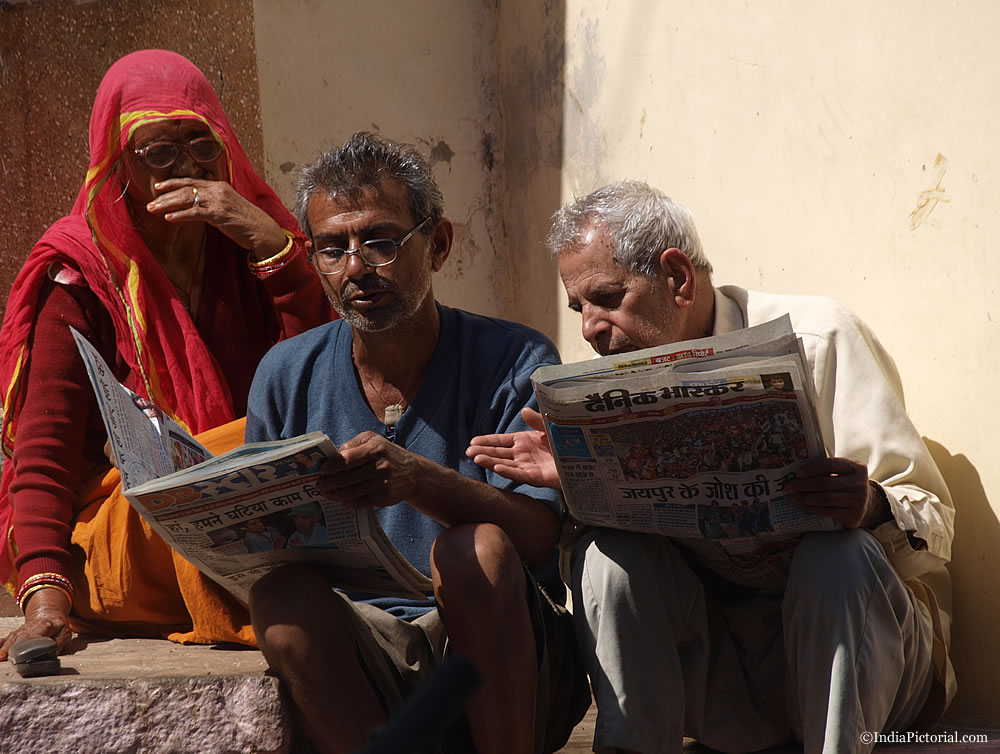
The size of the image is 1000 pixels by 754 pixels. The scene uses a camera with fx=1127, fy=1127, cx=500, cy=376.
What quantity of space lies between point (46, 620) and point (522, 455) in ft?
4.03

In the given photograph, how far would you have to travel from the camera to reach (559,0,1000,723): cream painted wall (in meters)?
2.44

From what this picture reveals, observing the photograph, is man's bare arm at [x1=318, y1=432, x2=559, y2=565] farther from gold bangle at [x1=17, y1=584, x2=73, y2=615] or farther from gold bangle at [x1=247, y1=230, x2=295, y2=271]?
gold bangle at [x1=247, y1=230, x2=295, y2=271]

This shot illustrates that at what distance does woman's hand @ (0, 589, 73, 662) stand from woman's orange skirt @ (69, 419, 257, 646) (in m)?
0.09

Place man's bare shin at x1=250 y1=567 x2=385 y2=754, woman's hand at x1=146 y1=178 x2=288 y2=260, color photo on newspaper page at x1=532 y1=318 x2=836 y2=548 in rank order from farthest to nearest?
1. woman's hand at x1=146 y1=178 x2=288 y2=260
2. man's bare shin at x1=250 y1=567 x2=385 y2=754
3. color photo on newspaper page at x1=532 y1=318 x2=836 y2=548

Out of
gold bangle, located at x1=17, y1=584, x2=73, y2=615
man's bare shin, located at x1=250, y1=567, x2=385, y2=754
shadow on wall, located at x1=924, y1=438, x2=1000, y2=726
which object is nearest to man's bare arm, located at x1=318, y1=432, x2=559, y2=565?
man's bare shin, located at x1=250, y1=567, x2=385, y2=754

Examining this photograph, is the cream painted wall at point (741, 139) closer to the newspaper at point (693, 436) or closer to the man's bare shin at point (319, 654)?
the newspaper at point (693, 436)

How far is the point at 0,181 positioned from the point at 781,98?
9.53 ft

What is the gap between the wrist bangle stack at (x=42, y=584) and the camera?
2723 millimetres

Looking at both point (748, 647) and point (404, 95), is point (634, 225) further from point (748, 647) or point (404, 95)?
point (404, 95)

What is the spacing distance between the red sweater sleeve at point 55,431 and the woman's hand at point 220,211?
1.09 feet

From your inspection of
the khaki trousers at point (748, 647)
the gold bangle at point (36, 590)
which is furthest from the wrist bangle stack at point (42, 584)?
the khaki trousers at point (748, 647)

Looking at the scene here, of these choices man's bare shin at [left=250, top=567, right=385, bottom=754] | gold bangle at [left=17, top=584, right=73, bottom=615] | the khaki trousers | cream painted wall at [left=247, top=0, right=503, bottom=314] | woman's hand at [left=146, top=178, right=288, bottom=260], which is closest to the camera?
the khaki trousers

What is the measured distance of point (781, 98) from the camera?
3.04 m

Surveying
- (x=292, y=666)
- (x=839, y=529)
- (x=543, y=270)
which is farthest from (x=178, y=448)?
(x=543, y=270)
